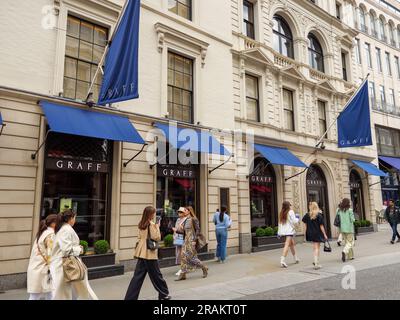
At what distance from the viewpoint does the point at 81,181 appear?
33.8 feet

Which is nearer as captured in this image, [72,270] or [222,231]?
[72,270]

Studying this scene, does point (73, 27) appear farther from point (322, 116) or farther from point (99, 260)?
point (322, 116)

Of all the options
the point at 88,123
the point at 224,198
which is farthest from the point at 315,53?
the point at 88,123

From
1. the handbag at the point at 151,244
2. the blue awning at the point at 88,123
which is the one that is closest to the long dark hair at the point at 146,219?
the handbag at the point at 151,244

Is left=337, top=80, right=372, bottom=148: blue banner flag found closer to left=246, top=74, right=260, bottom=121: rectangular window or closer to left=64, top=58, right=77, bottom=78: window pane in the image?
left=246, top=74, right=260, bottom=121: rectangular window

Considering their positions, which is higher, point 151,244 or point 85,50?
point 85,50

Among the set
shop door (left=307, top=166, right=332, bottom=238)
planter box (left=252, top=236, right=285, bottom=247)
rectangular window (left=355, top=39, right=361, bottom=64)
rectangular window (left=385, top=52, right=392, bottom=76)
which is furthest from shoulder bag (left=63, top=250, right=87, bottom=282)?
rectangular window (left=385, top=52, right=392, bottom=76)

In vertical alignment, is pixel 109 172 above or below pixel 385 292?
above

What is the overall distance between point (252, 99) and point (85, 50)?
8.31 meters

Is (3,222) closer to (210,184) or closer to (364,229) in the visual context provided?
(210,184)

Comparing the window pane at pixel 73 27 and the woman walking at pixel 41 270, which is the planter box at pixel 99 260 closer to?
the woman walking at pixel 41 270

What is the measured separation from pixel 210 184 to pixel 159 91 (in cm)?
411
